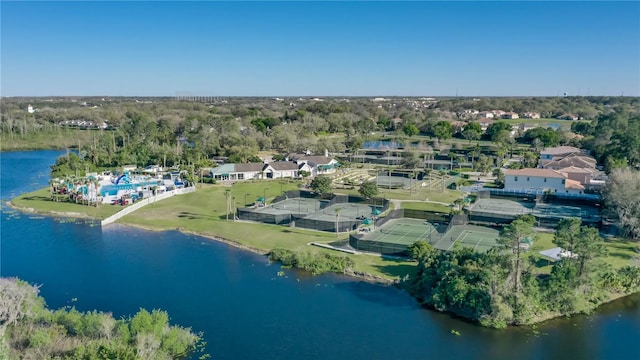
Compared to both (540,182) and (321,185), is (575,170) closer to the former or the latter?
(540,182)

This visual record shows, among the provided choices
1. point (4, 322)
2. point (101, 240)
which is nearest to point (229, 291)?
point (4, 322)

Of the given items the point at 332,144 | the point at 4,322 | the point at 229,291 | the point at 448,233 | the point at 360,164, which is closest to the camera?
the point at 4,322

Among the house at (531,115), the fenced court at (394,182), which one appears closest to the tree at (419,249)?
the fenced court at (394,182)

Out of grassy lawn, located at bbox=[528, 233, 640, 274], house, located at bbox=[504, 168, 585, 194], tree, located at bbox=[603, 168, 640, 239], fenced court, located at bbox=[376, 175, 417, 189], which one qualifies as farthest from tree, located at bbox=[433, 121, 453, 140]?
grassy lawn, located at bbox=[528, 233, 640, 274]

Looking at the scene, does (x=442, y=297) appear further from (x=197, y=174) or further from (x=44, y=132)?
(x=44, y=132)

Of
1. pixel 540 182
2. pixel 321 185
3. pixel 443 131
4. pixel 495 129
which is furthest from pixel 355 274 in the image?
pixel 495 129

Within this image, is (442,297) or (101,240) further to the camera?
(101,240)

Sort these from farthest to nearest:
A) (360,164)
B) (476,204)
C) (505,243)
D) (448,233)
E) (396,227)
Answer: (360,164), (476,204), (396,227), (448,233), (505,243)
